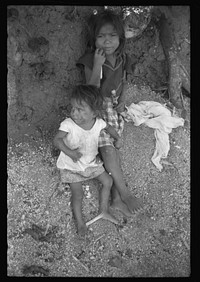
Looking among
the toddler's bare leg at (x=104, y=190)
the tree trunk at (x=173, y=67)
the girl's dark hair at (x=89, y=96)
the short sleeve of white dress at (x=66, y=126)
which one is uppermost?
the tree trunk at (x=173, y=67)

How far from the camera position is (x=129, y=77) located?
2.53 meters

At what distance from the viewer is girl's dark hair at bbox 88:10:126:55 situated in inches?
89.4

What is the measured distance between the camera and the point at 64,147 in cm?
219

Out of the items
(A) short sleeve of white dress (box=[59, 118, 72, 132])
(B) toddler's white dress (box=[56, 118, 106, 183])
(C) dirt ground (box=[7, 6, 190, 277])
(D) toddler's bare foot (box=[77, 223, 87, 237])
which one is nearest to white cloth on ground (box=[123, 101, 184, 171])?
(C) dirt ground (box=[7, 6, 190, 277])

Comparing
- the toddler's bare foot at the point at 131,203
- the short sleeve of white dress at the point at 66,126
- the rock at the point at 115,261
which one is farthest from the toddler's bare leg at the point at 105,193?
the short sleeve of white dress at the point at 66,126

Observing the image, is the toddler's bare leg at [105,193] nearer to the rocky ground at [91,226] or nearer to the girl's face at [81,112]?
the rocky ground at [91,226]

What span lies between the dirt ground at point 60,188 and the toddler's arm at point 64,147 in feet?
0.74

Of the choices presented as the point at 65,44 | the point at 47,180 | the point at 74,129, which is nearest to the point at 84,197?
the point at 47,180

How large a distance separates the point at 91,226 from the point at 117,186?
26cm

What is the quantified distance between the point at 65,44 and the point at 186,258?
135 centimetres

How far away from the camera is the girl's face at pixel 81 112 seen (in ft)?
6.99

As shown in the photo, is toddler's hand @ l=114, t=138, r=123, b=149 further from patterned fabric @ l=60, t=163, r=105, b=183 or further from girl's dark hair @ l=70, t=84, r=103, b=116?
girl's dark hair @ l=70, t=84, r=103, b=116

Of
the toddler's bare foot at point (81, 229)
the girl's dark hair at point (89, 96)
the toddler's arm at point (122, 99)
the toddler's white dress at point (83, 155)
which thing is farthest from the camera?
the toddler's arm at point (122, 99)
